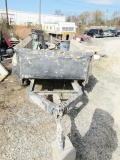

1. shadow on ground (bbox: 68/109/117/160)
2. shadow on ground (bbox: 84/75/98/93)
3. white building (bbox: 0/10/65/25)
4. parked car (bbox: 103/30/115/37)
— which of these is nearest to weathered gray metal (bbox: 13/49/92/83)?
Result: shadow on ground (bbox: 68/109/117/160)

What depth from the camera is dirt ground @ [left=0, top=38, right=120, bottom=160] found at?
128 inches

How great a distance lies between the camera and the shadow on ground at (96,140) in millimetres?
3252

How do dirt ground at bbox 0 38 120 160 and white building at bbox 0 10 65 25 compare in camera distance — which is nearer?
dirt ground at bbox 0 38 120 160

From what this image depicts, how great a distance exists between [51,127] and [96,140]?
956 millimetres

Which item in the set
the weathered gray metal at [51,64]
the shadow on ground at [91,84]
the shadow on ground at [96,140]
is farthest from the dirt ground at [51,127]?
the weathered gray metal at [51,64]

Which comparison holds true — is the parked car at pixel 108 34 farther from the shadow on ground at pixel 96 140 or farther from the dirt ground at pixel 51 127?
the shadow on ground at pixel 96 140

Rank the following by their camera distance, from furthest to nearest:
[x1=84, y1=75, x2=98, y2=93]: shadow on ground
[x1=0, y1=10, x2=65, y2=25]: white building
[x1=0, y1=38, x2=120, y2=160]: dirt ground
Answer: [x1=0, y1=10, x2=65, y2=25]: white building
[x1=84, y1=75, x2=98, y2=93]: shadow on ground
[x1=0, y1=38, x2=120, y2=160]: dirt ground

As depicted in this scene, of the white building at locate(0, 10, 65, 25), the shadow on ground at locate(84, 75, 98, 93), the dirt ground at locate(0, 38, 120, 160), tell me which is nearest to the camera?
the dirt ground at locate(0, 38, 120, 160)

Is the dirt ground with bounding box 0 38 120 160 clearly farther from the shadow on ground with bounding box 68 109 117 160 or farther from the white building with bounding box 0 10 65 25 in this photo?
the white building with bounding box 0 10 65 25

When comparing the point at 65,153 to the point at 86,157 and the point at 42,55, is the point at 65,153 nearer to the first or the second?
the point at 86,157

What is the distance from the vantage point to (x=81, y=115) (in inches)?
173

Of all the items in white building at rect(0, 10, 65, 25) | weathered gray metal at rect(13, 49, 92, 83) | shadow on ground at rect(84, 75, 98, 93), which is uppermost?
white building at rect(0, 10, 65, 25)

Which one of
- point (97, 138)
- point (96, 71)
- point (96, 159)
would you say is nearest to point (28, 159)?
point (96, 159)

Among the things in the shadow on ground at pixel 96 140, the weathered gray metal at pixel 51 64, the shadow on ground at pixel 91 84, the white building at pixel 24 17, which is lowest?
the shadow on ground at pixel 96 140
